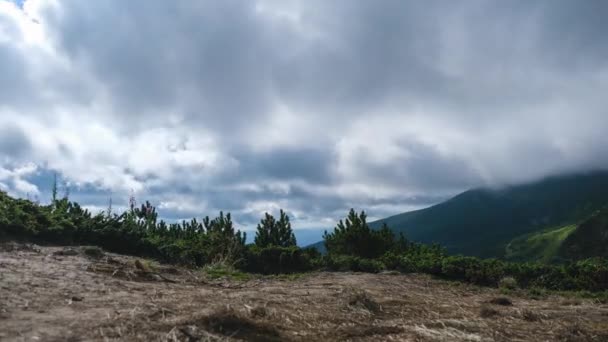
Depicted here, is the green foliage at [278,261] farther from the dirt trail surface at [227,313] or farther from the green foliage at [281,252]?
the dirt trail surface at [227,313]

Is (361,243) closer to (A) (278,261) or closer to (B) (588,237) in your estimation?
(A) (278,261)

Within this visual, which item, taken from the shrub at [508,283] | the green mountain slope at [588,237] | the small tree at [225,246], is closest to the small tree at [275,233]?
the small tree at [225,246]

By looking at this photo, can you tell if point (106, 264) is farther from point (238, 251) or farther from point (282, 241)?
point (282, 241)

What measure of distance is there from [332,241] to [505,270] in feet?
36.7

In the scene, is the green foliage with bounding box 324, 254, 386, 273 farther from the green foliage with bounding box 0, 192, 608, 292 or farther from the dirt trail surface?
the dirt trail surface

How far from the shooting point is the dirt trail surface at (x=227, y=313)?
21.7 feet

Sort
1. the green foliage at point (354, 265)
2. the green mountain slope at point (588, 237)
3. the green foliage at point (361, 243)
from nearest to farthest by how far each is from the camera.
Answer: the green foliage at point (354, 265) → the green foliage at point (361, 243) → the green mountain slope at point (588, 237)

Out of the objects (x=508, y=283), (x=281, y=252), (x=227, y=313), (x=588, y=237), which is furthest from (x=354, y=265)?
(x=588, y=237)

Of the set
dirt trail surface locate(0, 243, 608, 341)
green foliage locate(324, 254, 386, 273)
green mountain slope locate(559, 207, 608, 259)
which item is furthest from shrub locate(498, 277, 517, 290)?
green mountain slope locate(559, 207, 608, 259)

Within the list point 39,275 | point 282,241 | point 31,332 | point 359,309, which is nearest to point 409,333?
point 359,309

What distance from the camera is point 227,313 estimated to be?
7.20 metres

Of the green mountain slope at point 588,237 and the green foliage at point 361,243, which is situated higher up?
the green mountain slope at point 588,237

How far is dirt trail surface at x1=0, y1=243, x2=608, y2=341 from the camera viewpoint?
6.60 m

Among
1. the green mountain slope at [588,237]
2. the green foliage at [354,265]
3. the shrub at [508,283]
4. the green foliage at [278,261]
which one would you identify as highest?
the green mountain slope at [588,237]
